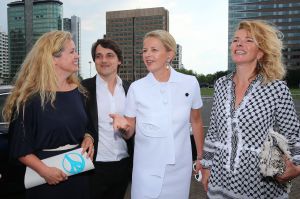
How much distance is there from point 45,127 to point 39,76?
0.39m

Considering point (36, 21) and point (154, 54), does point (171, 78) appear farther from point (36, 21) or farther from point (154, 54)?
point (36, 21)

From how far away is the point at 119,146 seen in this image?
12.3 ft

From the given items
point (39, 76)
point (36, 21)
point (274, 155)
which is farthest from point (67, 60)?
point (36, 21)

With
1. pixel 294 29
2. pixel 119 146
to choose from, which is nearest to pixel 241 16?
pixel 294 29

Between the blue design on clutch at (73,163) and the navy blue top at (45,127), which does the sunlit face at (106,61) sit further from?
the blue design on clutch at (73,163)

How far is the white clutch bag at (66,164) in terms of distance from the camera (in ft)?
8.99

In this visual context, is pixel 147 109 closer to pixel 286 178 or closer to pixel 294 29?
pixel 286 178

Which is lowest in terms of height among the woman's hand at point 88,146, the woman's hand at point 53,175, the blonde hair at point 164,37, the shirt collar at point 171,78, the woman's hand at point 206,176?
the woman's hand at point 206,176

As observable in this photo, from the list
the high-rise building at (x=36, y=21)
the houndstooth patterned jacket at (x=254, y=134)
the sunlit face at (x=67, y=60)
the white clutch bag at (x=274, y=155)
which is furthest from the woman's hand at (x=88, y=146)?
the high-rise building at (x=36, y=21)

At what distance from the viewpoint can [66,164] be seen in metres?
2.79

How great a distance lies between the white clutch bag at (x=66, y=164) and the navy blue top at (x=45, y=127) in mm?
94

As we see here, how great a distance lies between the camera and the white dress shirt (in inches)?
145

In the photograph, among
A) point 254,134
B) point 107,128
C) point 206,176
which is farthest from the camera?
point 107,128

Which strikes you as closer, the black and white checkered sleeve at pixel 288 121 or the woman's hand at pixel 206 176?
the black and white checkered sleeve at pixel 288 121
